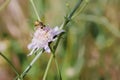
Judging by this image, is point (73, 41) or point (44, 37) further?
point (73, 41)

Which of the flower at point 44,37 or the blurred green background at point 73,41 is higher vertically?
the flower at point 44,37

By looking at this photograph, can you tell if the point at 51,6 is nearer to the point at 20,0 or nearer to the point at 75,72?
the point at 20,0

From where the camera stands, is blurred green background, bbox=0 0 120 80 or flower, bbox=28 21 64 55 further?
blurred green background, bbox=0 0 120 80

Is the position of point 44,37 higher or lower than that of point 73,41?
higher

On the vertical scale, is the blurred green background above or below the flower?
below

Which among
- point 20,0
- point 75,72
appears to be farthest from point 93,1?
point 75,72
